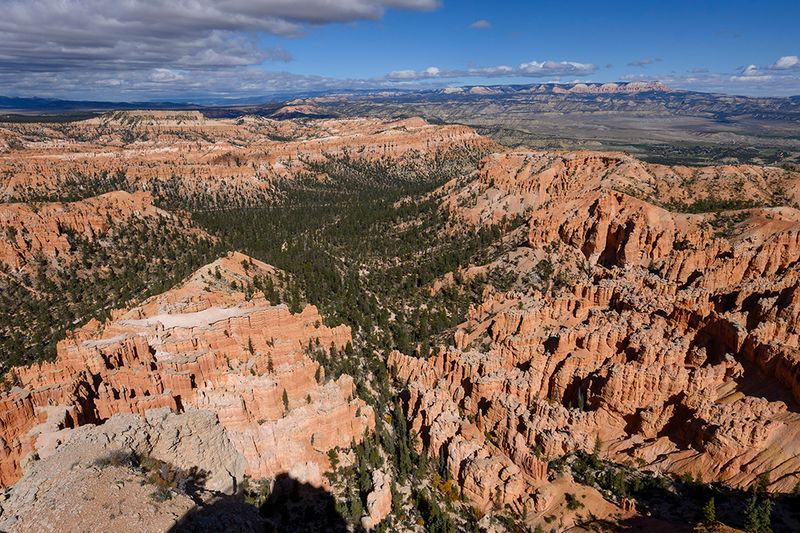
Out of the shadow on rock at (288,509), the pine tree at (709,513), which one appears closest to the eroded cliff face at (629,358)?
the pine tree at (709,513)

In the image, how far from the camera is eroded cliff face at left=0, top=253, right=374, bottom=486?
34.7m

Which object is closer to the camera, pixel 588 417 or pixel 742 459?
pixel 742 459

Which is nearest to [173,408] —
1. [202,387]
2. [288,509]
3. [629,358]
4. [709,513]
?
[202,387]

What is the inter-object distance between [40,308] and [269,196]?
10207 cm

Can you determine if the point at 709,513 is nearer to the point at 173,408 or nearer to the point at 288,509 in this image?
the point at 288,509

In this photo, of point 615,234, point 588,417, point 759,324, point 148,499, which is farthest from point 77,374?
point 615,234

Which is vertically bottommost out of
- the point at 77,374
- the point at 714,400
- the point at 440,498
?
the point at 440,498

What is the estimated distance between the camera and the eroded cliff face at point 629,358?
4081 cm

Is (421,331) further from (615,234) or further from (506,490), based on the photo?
(615,234)

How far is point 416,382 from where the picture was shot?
5191cm

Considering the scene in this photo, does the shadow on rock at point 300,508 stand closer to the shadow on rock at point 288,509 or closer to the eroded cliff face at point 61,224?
the shadow on rock at point 288,509

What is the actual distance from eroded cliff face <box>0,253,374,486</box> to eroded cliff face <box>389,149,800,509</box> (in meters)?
11.5

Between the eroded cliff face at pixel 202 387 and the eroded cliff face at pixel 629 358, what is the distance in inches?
453

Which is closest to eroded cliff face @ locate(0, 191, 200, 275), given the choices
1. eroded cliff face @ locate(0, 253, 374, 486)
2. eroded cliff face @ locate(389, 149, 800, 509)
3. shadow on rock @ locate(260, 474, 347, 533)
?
eroded cliff face @ locate(0, 253, 374, 486)
